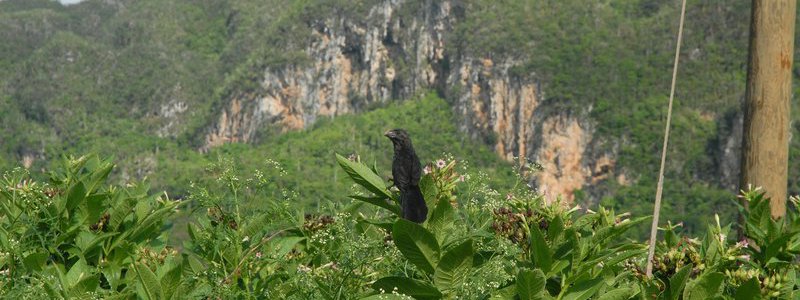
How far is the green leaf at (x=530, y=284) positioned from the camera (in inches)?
81.8

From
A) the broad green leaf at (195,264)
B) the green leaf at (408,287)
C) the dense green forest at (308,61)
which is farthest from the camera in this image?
the dense green forest at (308,61)

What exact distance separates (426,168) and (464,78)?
89546 millimetres

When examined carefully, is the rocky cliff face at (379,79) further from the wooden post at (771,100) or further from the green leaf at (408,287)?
the green leaf at (408,287)

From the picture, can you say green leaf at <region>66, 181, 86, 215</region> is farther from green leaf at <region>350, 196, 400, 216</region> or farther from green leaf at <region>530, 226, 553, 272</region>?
green leaf at <region>530, 226, 553, 272</region>

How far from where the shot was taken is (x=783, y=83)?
3.48 m

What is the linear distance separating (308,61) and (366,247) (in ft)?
333

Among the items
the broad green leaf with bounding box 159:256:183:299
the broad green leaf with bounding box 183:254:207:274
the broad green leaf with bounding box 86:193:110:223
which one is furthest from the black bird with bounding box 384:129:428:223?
the broad green leaf with bounding box 86:193:110:223

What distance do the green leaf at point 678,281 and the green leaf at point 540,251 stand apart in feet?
1.02

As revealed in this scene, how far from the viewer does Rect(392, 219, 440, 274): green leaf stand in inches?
81.3

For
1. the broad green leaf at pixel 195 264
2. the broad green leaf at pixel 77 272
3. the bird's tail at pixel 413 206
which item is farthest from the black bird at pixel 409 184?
the broad green leaf at pixel 77 272

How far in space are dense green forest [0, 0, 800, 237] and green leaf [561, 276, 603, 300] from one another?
2044 inches

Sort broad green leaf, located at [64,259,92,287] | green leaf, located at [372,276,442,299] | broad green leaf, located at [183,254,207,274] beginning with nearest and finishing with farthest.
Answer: green leaf, located at [372,276,442,299] → broad green leaf, located at [64,259,92,287] → broad green leaf, located at [183,254,207,274]

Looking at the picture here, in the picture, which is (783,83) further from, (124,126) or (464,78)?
(124,126)

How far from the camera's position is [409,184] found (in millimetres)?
2289
